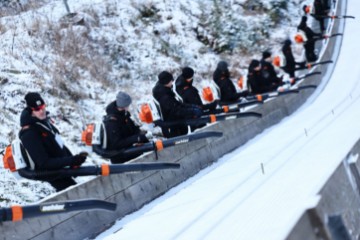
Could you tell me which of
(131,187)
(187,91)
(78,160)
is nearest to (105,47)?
(187,91)

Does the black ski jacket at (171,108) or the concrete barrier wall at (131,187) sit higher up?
the black ski jacket at (171,108)

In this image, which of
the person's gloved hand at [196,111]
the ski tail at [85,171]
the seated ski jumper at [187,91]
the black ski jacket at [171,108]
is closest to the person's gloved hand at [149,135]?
the seated ski jumper at [187,91]

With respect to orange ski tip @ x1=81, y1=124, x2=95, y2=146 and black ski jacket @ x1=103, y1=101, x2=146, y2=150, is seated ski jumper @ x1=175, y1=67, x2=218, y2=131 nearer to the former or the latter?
black ski jacket @ x1=103, y1=101, x2=146, y2=150

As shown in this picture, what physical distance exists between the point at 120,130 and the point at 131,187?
1.06 meters

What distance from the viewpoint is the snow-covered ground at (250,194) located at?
3684mm

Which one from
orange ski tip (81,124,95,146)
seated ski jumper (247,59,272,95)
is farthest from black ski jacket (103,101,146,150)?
seated ski jumper (247,59,272,95)

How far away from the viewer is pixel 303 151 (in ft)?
22.4

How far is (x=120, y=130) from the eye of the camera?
7.92 m

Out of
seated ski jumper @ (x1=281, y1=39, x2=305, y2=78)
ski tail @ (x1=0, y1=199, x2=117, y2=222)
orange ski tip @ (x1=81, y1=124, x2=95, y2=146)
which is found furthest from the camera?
seated ski jumper @ (x1=281, y1=39, x2=305, y2=78)

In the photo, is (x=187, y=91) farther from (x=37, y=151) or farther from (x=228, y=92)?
(x=37, y=151)

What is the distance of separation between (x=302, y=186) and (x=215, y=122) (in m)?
5.68

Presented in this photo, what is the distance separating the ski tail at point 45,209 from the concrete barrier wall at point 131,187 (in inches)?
13.5

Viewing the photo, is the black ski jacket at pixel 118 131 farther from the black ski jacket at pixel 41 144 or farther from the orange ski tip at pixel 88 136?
the black ski jacket at pixel 41 144

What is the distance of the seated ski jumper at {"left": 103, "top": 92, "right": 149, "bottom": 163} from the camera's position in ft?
25.5
